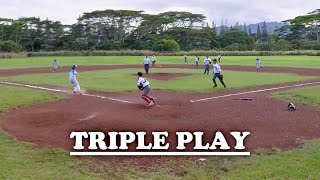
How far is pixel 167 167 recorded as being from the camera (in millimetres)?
11008

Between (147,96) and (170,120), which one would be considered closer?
(170,120)

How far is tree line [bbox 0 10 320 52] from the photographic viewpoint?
330 feet

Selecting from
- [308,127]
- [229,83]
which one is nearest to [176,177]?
[308,127]

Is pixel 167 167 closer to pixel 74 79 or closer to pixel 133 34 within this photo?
pixel 74 79

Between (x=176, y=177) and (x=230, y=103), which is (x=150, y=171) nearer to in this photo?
(x=176, y=177)

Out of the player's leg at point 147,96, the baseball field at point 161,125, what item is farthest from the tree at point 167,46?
the player's leg at point 147,96

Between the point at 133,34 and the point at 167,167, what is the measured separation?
323ft

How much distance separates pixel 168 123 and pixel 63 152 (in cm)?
493

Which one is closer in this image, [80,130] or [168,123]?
[80,130]

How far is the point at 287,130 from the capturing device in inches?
592

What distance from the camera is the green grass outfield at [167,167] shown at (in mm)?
10250

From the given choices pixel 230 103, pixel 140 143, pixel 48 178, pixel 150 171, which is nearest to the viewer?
pixel 48 178

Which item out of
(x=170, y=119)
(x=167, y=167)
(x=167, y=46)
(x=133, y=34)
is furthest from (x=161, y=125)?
(x=133, y=34)

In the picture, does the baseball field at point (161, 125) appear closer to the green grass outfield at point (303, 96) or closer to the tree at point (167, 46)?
the green grass outfield at point (303, 96)
